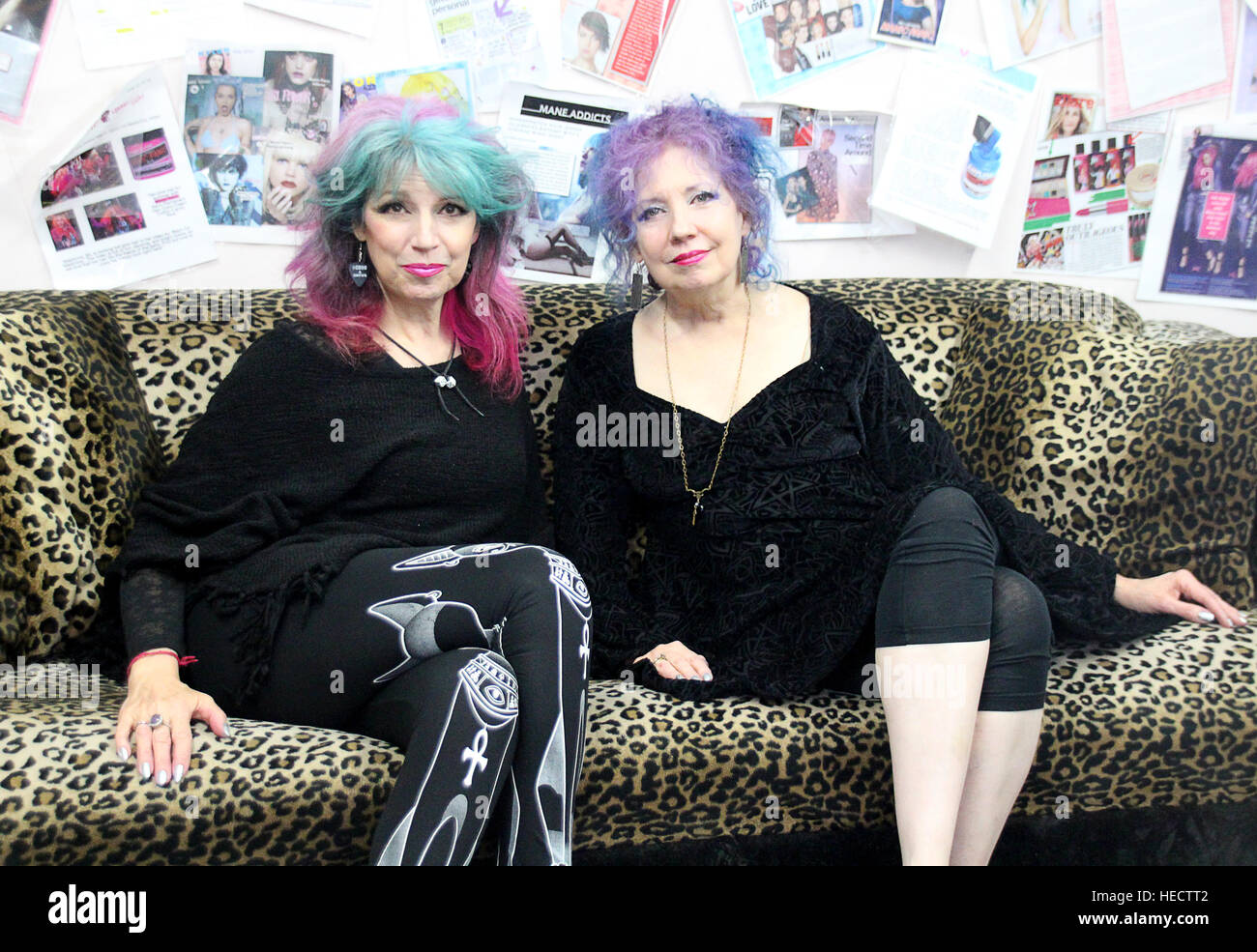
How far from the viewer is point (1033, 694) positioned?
1407 millimetres

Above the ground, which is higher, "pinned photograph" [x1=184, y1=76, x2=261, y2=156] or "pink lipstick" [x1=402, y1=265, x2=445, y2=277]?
"pinned photograph" [x1=184, y1=76, x2=261, y2=156]

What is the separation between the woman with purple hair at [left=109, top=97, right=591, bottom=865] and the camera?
4.22ft

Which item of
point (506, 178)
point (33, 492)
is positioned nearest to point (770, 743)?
point (506, 178)

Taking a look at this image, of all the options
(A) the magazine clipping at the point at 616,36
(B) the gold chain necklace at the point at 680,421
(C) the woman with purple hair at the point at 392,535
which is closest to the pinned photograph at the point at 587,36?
(A) the magazine clipping at the point at 616,36

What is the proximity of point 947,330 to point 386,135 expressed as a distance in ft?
3.43

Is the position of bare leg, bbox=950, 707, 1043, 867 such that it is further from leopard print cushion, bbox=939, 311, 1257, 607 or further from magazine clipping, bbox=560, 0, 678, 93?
magazine clipping, bbox=560, 0, 678, 93

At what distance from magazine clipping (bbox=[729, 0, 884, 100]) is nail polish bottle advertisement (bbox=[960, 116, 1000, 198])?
26 centimetres

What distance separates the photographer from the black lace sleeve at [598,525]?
1648 millimetres

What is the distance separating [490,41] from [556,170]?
0.84 feet

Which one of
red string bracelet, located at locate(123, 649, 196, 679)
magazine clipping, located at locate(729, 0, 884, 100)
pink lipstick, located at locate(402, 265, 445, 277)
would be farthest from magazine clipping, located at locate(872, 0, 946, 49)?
red string bracelet, located at locate(123, 649, 196, 679)

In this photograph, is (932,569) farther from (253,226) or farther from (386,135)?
(253,226)

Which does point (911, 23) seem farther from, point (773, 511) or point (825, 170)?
point (773, 511)

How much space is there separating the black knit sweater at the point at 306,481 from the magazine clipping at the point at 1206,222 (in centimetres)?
144

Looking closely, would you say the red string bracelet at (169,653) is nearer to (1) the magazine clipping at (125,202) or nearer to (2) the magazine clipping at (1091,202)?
(1) the magazine clipping at (125,202)
